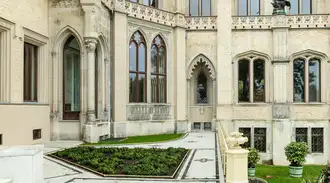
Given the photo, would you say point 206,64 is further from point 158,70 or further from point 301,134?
point 301,134

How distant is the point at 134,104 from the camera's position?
19.5 m

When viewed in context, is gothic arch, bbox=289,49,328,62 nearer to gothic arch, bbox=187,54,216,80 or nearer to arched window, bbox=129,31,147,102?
gothic arch, bbox=187,54,216,80

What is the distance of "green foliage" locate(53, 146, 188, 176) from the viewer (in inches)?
348

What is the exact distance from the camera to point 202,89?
2381 cm

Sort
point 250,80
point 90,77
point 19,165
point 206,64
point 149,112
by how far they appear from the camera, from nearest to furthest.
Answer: point 19,165 → point 90,77 → point 149,112 → point 206,64 → point 250,80

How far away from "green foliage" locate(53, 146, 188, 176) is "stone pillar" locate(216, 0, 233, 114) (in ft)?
34.4

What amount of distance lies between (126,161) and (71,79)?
7433 mm

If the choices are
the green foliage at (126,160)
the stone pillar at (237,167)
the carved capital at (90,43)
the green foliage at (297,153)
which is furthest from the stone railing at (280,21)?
the stone pillar at (237,167)

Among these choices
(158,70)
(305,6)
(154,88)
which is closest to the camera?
(154,88)

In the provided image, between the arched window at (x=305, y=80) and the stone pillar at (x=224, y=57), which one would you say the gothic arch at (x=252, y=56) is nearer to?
the stone pillar at (x=224, y=57)

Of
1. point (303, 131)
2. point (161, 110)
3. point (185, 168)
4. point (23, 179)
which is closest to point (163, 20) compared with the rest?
point (161, 110)

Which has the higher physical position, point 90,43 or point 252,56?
point 252,56

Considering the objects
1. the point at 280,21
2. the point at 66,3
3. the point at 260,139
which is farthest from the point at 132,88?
the point at 280,21

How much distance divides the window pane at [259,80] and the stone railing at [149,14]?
5.80 m
